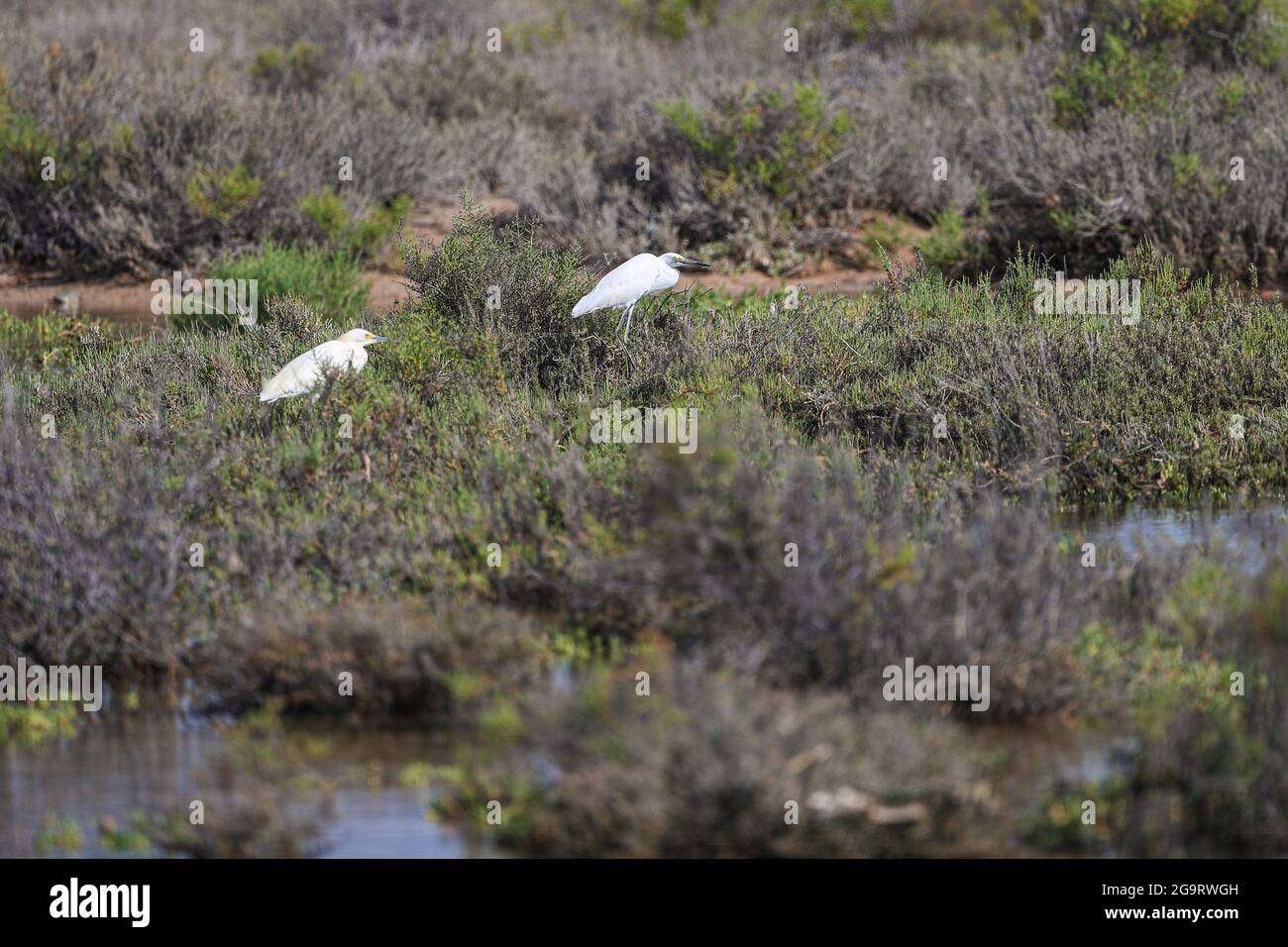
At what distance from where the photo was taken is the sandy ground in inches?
493

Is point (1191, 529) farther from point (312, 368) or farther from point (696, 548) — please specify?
point (312, 368)

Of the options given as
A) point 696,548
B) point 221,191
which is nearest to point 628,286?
point 696,548

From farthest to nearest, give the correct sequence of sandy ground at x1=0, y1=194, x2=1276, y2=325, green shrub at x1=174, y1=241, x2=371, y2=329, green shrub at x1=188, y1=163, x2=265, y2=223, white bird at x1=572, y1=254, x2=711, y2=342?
1. green shrub at x1=188, y1=163, x2=265, y2=223
2. sandy ground at x1=0, y1=194, x2=1276, y2=325
3. green shrub at x1=174, y1=241, x2=371, y2=329
4. white bird at x1=572, y1=254, x2=711, y2=342

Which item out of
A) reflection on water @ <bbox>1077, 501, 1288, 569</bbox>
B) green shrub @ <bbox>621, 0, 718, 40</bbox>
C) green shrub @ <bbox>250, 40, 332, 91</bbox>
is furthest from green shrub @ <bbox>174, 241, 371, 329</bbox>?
green shrub @ <bbox>621, 0, 718, 40</bbox>

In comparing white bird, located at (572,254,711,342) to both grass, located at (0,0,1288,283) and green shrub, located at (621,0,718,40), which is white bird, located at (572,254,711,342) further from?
green shrub, located at (621,0,718,40)

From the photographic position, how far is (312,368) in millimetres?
7270

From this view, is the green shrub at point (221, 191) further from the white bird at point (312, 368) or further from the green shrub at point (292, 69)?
the white bird at point (312, 368)

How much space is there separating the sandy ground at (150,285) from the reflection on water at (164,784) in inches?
284

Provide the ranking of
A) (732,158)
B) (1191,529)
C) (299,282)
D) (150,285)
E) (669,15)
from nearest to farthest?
(1191,529) → (299,282) → (732,158) → (150,285) → (669,15)

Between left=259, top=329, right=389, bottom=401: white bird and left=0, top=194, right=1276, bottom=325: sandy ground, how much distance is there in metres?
4.65

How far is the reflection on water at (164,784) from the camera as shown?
4328 millimetres

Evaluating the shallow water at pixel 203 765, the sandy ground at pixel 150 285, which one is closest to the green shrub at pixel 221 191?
the sandy ground at pixel 150 285

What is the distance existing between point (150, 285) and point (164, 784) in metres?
9.27

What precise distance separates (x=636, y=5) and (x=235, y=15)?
588 centimetres
